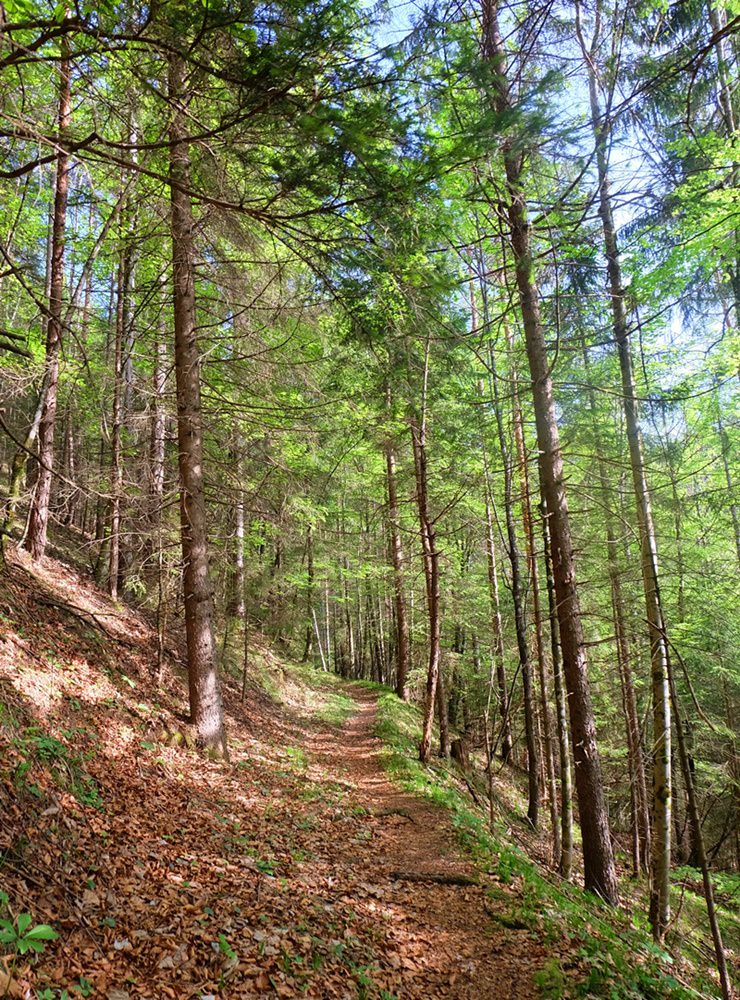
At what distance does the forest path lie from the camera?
13.2 ft

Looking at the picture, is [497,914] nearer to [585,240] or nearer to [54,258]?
[585,240]

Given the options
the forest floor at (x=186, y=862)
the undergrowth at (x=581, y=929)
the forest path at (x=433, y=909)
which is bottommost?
the undergrowth at (x=581, y=929)

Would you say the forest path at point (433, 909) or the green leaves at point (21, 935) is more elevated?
the green leaves at point (21, 935)

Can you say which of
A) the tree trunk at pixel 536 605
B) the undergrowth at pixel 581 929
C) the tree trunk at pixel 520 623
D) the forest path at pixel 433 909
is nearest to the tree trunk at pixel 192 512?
the forest path at pixel 433 909

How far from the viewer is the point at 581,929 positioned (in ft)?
15.9

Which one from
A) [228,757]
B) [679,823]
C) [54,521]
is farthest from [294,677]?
[679,823]

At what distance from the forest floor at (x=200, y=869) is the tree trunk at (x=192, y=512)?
51 centimetres

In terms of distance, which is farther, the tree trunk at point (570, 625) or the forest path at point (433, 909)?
the tree trunk at point (570, 625)

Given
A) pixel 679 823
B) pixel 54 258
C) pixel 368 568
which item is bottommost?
pixel 679 823

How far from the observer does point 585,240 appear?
6789 mm

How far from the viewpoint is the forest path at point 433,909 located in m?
4.03

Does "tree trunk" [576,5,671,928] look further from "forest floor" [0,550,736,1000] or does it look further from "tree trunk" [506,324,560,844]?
"forest floor" [0,550,736,1000]

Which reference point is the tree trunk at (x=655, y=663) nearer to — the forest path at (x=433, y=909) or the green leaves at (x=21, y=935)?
the forest path at (x=433, y=909)

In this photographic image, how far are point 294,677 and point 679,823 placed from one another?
12699 millimetres
